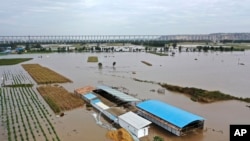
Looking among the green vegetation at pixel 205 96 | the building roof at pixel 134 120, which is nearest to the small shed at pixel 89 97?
the building roof at pixel 134 120

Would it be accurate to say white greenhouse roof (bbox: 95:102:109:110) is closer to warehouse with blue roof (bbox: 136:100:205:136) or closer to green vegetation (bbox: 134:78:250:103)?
warehouse with blue roof (bbox: 136:100:205:136)

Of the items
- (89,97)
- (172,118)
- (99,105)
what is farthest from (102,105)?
(172,118)

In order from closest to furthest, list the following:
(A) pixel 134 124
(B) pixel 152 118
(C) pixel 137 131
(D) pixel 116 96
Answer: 1. (C) pixel 137 131
2. (A) pixel 134 124
3. (B) pixel 152 118
4. (D) pixel 116 96

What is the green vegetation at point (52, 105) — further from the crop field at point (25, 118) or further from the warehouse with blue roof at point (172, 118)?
the warehouse with blue roof at point (172, 118)

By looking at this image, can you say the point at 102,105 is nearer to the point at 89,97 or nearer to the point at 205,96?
the point at 89,97

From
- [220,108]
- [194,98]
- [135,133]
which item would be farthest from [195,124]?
[194,98]

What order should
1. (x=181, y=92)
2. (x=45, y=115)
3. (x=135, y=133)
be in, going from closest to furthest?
(x=135, y=133) → (x=45, y=115) → (x=181, y=92)

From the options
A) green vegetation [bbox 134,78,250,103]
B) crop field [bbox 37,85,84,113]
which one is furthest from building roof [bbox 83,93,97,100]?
green vegetation [bbox 134,78,250,103]

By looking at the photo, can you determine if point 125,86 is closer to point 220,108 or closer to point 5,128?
point 220,108
